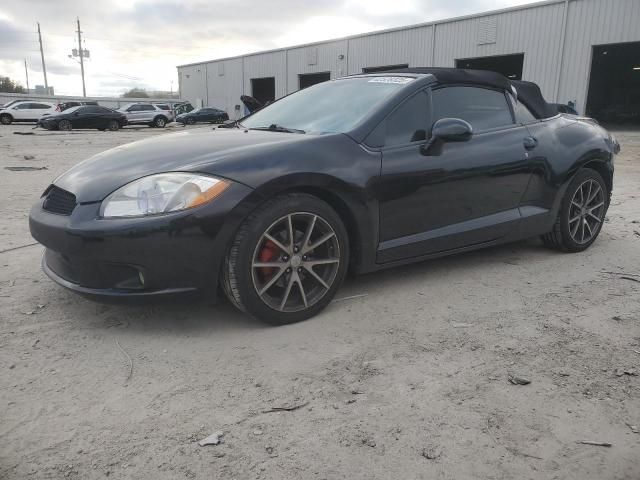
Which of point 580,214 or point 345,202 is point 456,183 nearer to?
point 345,202

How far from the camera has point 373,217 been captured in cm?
324

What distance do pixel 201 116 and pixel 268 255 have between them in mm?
34139

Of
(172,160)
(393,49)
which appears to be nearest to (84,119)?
(393,49)

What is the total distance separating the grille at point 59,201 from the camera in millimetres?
2888

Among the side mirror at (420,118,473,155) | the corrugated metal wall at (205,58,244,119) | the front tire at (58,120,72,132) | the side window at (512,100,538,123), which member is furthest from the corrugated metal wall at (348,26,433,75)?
the side mirror at (420,118,473,155)

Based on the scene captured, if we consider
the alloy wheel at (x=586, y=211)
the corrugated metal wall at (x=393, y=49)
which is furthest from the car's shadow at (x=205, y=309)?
the corrugated metal wall at (x=393, y=49)

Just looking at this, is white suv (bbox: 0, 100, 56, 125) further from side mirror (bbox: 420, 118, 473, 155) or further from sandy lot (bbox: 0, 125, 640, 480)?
side mirror (bbox: 420, 118, 473, 155)

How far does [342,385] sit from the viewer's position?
2438mm

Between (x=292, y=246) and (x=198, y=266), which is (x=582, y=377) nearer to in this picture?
(x=292, y=246)

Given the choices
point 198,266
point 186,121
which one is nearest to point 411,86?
point 198,266

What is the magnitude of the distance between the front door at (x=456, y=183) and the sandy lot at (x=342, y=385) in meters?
0.37

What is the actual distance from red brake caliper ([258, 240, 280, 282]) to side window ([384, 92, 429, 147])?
39.4 inches

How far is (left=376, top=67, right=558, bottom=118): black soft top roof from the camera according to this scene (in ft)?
12.5

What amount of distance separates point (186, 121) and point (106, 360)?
33721 millimetres
